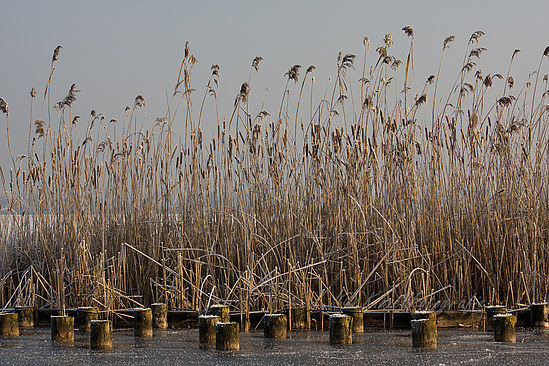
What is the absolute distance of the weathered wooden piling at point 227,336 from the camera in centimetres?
383

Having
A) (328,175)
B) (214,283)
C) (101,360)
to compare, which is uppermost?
(328,175)

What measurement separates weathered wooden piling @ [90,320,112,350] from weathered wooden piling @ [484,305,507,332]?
2118 mm

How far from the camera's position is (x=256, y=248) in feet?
17.7

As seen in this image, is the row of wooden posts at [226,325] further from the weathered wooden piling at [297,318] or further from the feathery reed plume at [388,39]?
the feathery reed plume at [388,39]

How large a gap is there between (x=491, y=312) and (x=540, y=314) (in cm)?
29

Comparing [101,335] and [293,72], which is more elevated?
[293,72]

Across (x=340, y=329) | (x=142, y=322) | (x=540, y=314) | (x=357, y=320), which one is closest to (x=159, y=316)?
(x=142, y=322)

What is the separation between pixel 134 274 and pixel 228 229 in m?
0.79

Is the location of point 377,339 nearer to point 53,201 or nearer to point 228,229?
point 228,229

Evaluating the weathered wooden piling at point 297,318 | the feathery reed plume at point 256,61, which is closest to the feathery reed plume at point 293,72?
the feathery reed plume at point 256,61

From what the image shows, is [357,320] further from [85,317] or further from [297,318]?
[85,317]

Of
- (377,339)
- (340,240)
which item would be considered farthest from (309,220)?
(377,339)

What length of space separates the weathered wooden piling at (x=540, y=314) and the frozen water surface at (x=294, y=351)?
121 mm

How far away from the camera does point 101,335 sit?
4.00m
